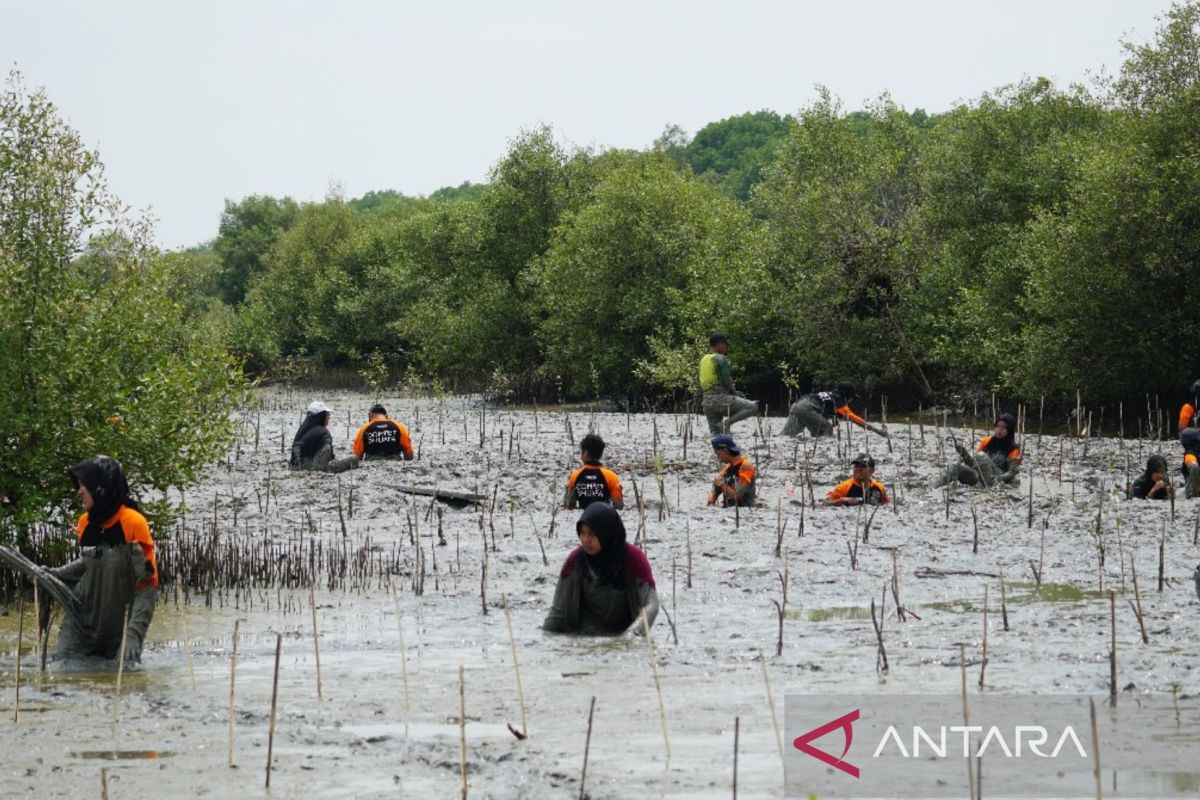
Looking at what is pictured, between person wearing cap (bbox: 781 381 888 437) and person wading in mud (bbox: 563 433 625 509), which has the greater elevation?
person wearing cap (bbox: 781 381 888 437)

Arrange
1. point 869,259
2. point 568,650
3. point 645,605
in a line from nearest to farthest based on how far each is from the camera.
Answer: point 645,605
point 568,650
point 869,259

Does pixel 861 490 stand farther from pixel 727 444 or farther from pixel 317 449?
pixel 317 449

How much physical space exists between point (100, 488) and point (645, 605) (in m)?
3.80

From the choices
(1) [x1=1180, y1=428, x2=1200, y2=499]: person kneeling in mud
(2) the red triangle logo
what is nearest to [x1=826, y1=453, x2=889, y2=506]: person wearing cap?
(1) [x1=1180, y1=428, x2=1200, y2=499]: person kneeling in mud

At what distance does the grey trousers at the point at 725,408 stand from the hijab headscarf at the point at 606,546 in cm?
1263

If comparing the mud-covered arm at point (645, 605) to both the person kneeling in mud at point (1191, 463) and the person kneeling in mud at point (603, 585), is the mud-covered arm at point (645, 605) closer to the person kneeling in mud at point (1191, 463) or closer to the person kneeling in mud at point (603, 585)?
the person kneeling in mud at point (603, 585)

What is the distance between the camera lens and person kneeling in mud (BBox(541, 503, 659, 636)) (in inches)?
409

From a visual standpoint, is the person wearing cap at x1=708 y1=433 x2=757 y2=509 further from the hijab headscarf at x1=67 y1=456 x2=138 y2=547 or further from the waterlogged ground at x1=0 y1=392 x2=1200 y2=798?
the hijab headscarf at x1=67 y1=456 x2=138 y2=547

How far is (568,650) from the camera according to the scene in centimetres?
1040

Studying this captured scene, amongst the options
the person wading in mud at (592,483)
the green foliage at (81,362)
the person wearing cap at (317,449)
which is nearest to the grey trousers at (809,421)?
the person wearing cap at (317,449)

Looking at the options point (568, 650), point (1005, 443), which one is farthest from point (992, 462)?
point (568, 650)

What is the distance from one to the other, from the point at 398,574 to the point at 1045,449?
1357 centimetres

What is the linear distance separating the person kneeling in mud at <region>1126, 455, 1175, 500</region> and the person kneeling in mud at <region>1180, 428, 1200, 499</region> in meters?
0.43

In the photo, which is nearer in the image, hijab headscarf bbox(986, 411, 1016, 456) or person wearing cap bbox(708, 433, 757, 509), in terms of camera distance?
person wearing cap bbox(708, 433, 757, 509)
